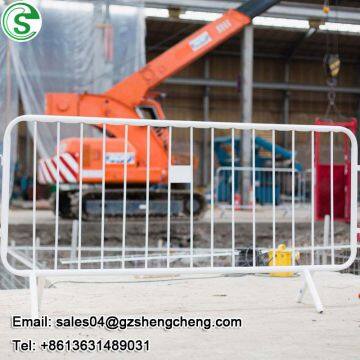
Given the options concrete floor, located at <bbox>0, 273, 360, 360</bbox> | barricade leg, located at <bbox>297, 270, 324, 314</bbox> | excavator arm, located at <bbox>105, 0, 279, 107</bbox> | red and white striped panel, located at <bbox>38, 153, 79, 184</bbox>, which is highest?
excavator arm, located at <bbox>105, 0, 279, 107</bbox>

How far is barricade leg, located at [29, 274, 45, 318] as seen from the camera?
339cm

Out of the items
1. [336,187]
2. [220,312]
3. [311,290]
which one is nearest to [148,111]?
[336,187]

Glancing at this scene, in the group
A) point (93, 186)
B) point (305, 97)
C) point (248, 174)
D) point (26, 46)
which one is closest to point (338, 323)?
point (93, 186)

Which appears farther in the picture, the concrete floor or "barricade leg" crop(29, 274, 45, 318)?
"barricade leg" crop(29, 274, 45, 318)

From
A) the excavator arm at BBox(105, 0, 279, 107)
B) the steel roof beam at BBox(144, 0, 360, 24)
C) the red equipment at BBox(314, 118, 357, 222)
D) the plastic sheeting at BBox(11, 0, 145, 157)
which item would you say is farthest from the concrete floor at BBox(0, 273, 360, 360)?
the steel roof beam at BBox(144, 0, 360, 24)

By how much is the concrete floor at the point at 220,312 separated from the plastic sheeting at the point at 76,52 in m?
8.22

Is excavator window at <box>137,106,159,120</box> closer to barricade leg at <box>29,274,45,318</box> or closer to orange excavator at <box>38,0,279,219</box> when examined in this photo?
orange excavator at <box>38,0,279,219</box>

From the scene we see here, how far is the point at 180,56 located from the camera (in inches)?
500

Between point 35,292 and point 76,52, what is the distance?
9914 mm

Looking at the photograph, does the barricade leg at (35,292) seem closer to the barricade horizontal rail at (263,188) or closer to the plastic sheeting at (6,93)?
the plastic sheeting at (6,93)

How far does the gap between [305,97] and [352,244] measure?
915 inches

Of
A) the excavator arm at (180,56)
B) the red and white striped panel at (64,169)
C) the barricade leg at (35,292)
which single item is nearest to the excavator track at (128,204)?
the red and white striped panel at (64,169)

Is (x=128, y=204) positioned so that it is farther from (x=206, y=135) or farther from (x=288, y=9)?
(x=206, y=135)

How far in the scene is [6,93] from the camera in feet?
35.9
